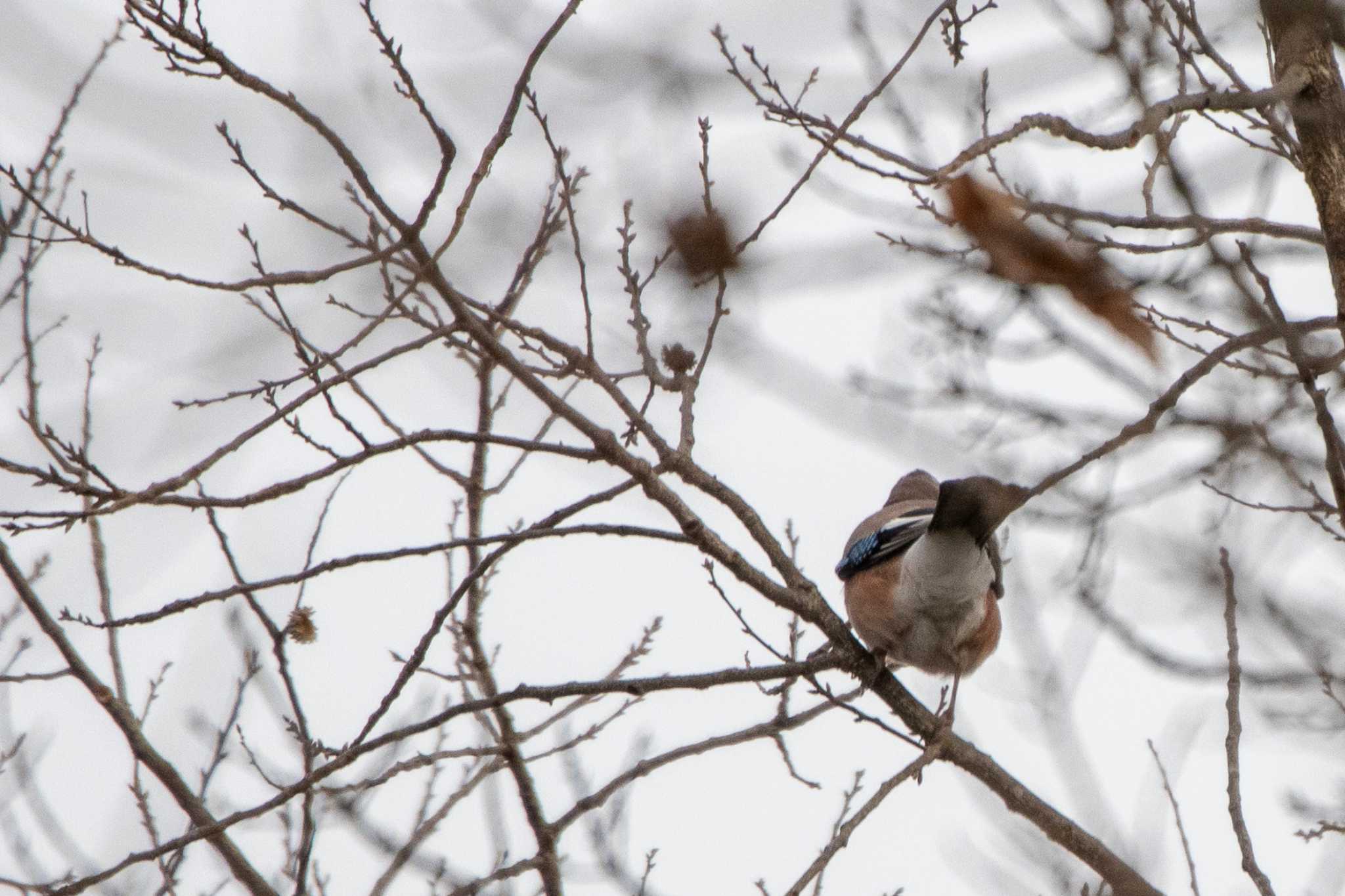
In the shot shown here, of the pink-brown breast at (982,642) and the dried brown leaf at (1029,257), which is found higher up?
the pink-brown breast at (982,642)

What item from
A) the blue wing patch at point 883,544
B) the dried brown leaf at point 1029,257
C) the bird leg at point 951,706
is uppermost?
the blue wing patch at point 883,544

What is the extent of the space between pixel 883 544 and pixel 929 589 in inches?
20.9

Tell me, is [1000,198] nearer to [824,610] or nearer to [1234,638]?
[1234,638]

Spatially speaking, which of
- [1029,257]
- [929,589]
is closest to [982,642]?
[929,589]

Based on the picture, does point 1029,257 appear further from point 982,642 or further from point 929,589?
point 982,642

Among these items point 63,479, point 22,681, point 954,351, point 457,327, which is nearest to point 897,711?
point 954,351

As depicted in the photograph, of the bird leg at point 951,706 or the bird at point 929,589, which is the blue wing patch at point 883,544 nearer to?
the bird at point 929,589

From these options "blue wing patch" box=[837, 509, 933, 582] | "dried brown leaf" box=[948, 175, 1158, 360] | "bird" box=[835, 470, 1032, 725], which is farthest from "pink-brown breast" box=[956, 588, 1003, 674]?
"dried brown leaf" box=[948, 175, 1158, 360]

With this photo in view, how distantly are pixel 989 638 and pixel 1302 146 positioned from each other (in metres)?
2.36

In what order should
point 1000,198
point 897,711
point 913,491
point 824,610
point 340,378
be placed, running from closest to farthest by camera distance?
point 1000,198
point 340,378
point 824,610
point 897,711
point 913,491

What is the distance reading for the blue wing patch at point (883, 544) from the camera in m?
5.49

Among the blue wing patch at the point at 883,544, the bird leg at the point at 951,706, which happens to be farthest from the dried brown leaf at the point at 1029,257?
the blue wing patch at the point at 883,544

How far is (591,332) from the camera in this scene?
10.4 ft

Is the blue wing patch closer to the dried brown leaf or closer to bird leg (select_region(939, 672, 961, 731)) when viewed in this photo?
bird leg (select_region(939, 672, 961, 731))
